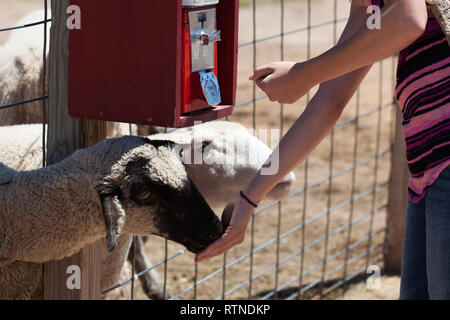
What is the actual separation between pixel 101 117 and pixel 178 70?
33 centimetres

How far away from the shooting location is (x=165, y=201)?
2227mm

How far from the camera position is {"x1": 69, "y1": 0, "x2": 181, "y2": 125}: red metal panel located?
6.76 feet

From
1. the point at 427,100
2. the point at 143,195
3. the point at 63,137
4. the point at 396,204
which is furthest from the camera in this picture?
the point at 396,204

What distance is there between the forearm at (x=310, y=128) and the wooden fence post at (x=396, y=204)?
2202 millimetres

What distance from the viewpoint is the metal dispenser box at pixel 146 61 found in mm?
2068

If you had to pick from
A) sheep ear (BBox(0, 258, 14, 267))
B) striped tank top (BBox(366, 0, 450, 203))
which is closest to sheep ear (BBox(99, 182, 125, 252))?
sheep ear (BBox(0, 258, 14, 267))

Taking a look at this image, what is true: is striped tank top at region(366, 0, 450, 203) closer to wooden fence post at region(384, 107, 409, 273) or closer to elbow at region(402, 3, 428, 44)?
elbow at region(402, 3, 428, 44)

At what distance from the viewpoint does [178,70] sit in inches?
81.4

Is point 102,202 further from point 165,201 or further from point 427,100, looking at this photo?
point 427,100

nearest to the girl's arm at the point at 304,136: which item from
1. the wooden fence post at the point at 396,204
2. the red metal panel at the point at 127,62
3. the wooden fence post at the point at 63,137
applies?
the red metal panel at the point at 127,62

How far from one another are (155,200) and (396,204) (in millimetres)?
2563

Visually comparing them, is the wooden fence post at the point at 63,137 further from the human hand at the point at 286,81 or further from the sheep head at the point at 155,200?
the human hand at the point at 286,81

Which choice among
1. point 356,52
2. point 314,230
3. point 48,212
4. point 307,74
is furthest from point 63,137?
point 314,230

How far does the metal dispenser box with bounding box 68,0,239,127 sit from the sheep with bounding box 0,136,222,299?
14cm
